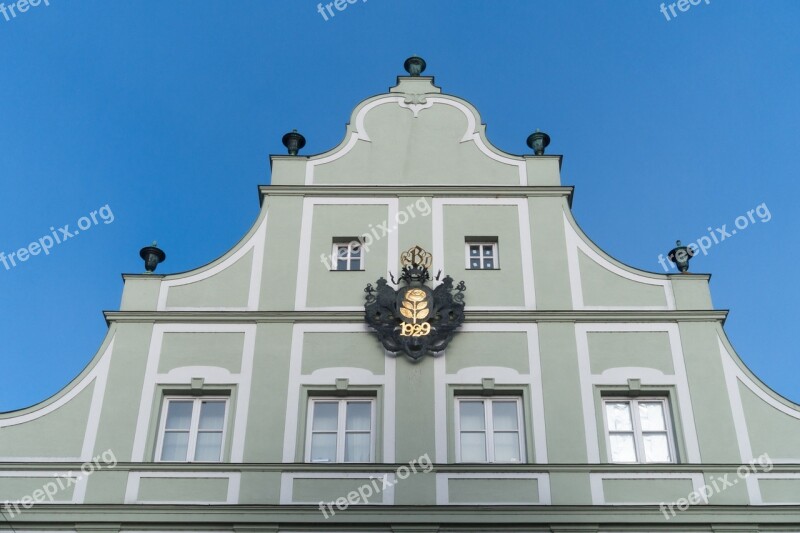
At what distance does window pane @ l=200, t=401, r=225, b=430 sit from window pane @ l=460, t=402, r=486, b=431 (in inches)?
158

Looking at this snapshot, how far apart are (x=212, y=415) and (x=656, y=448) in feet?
24.2

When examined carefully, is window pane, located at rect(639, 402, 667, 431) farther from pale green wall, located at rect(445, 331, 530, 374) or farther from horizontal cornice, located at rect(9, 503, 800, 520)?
pale green wall, located at rect(445, 331, 530, 374)

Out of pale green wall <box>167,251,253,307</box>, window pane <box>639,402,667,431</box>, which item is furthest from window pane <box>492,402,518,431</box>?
pale green wall <box>167,251,253,307</box>

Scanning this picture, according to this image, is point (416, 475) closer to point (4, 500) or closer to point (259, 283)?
point (259, 283)

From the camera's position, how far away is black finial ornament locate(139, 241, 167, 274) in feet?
63.0

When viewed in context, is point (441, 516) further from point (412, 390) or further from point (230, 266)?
point (230, 266)

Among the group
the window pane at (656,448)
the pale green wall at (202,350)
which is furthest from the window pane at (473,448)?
the pale green wall at (202,350)

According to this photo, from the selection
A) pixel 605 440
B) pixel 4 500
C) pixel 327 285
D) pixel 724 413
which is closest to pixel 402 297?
pixel 327 285

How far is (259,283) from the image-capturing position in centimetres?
1870

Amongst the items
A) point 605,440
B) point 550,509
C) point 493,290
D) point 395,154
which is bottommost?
point 550,509

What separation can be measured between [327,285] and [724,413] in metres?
7.15

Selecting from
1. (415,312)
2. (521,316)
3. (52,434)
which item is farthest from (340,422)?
(52,434)

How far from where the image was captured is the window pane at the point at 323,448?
55.2 ft

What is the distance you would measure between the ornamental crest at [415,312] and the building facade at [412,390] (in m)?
0.04
